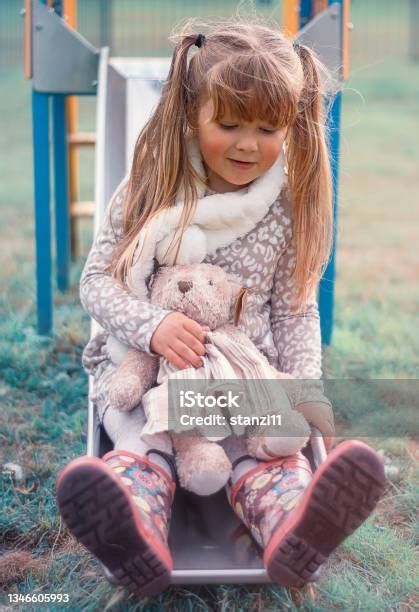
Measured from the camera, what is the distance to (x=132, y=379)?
1995 millimetres

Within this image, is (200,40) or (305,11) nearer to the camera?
(200,40)

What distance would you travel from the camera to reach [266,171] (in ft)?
7.09

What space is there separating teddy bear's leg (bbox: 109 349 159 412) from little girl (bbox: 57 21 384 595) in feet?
0.14

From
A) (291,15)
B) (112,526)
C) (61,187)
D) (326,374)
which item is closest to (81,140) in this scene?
(61,187)

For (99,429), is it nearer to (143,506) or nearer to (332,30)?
(143,506)

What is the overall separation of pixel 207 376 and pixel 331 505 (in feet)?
1.39

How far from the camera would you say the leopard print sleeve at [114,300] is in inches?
78.5

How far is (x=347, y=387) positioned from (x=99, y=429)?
Answer: 113 cm

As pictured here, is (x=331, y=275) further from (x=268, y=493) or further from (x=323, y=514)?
(x=323, y=514)

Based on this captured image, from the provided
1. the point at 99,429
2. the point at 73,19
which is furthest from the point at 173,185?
the point at 73,19

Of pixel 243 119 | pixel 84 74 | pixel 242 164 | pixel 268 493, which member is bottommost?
pixel 268 493

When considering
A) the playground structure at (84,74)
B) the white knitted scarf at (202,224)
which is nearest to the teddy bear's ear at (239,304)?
the white knitted scarf at (202,224)

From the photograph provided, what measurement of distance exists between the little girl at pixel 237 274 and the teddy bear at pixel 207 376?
0.12 ft

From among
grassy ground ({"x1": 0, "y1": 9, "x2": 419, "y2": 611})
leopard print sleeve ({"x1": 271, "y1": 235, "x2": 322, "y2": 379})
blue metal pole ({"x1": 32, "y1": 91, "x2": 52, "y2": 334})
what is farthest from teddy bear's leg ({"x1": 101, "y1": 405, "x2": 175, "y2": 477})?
blue metal pole ({"x1": 32, "y1": 91, "x2": 52, "y2": 334})
